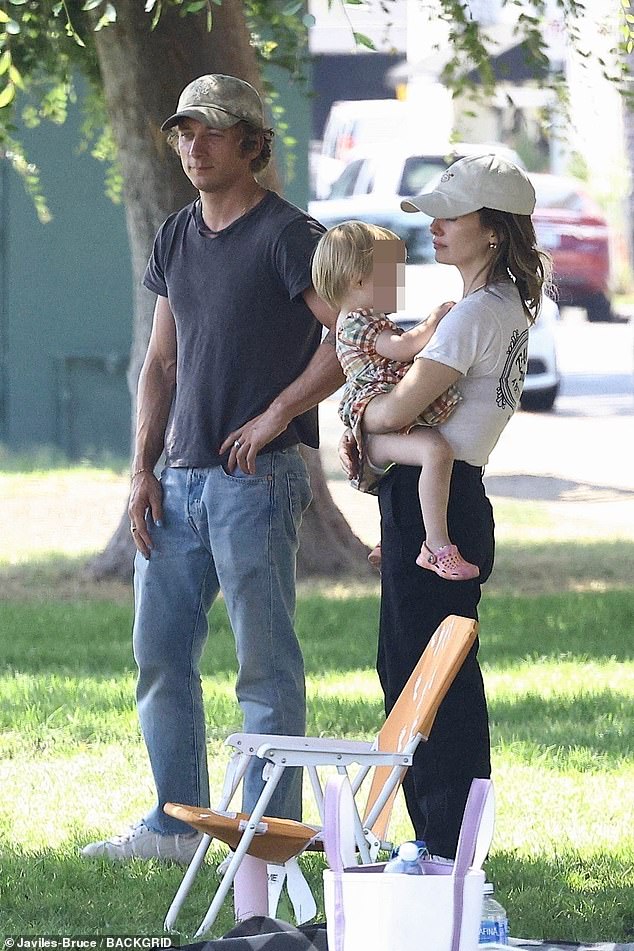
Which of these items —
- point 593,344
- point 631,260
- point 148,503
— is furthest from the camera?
point 631,260

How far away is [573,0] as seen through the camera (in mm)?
8508

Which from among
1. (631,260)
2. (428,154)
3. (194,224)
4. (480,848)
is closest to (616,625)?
(194,224)

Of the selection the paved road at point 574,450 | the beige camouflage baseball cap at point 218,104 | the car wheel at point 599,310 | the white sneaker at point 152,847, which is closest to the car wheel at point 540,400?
the paved road at point 574,450

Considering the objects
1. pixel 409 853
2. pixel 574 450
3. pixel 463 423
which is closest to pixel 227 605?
pixel 463 423

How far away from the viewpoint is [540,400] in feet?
59.2

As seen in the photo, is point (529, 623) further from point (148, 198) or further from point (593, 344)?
point (593, 344)

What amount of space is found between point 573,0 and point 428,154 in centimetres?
998

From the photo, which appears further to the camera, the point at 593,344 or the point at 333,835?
the point at 593,344

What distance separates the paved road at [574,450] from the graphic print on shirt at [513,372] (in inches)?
308

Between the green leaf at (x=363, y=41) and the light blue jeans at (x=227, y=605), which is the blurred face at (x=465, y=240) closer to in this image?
the light blue jeans at (x=227, y=605)

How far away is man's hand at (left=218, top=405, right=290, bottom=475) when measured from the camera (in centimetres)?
404

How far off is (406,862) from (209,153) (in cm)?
202

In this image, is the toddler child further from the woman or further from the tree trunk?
the tree trunk

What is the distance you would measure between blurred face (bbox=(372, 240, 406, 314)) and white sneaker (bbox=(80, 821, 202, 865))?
1.52 m
